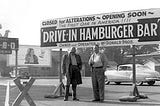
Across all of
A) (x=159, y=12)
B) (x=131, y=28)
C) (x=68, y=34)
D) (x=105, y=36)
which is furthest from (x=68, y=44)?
(x=159, y=12)

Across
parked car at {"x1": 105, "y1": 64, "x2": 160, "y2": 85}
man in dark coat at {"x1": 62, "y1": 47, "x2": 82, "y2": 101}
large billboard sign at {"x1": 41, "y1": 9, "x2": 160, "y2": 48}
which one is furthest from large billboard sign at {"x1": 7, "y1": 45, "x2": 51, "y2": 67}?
man in dark coat at {"x1": 62, "y1": 47, "x2": 82, "y2": 101}

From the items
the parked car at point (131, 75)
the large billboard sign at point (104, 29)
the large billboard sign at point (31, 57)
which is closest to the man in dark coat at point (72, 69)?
the large billboard sign at point (104, 29)

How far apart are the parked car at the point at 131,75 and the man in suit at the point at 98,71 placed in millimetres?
13951

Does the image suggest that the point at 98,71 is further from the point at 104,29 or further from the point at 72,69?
the point at 104,29

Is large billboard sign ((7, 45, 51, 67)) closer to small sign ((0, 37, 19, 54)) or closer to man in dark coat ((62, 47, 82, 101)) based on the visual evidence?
small sign ((0, 37, 19, 54))

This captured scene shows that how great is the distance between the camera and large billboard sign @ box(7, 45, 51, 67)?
249 ft

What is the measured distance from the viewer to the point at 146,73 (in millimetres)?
26484

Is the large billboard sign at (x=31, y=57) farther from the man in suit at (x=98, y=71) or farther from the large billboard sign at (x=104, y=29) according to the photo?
the man in suit at (x=98, y=71)

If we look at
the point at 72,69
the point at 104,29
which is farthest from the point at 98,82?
the point at 104,29

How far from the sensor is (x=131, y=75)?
26.7 metres

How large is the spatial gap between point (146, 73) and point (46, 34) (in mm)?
13285

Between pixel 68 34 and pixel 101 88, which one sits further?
pixel 68 34

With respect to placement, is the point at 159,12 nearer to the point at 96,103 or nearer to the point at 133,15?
the point at 133,15

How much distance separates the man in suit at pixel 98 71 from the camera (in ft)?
40.8
